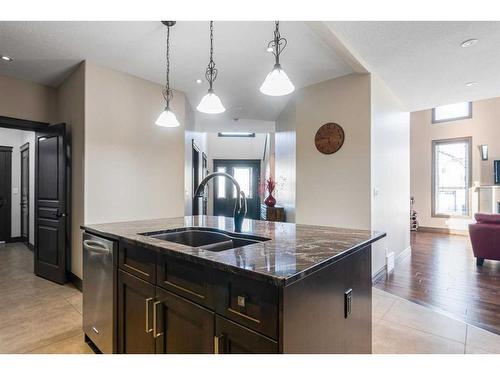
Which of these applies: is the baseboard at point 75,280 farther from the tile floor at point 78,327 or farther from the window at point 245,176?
the window at point 245,176

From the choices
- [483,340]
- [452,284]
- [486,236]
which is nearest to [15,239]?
[483,340]

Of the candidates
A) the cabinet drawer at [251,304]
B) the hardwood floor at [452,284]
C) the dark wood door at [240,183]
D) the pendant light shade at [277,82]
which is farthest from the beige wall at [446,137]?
the cabinet drawer at [251,304]

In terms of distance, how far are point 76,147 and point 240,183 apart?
7.35 metres

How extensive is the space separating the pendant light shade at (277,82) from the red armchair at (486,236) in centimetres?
406

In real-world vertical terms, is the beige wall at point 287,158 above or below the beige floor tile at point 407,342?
above

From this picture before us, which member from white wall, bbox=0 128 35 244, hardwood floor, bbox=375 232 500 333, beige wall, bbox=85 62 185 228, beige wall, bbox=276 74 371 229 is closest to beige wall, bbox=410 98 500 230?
hardwood floor, bbox=375 232 500 333

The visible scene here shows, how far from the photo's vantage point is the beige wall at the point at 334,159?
3354 mm

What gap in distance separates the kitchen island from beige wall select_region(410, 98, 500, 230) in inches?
287

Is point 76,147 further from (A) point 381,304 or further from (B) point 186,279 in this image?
(A) point 381,304

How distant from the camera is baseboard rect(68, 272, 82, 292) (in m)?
3.28

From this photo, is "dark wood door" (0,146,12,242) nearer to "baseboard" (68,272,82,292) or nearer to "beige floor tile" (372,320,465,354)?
"baseboard" (68,272,82,292)

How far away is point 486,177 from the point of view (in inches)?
269
